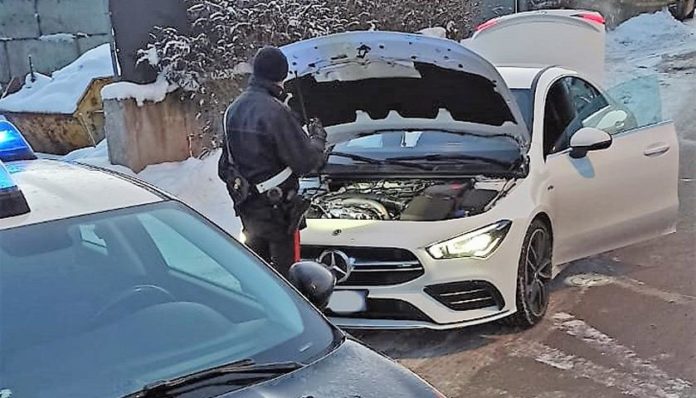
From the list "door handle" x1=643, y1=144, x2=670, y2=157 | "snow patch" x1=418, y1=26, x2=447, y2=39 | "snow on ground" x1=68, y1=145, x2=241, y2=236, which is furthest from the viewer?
"snow patch" x1=418, y1=26, x2=447, y2=39

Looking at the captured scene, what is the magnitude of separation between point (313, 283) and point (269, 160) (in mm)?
1824

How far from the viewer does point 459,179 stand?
5.70 meters

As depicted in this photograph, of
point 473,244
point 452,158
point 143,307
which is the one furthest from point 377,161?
point 143,307

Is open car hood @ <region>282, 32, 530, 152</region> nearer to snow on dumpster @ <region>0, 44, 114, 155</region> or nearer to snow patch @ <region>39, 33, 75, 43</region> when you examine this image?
snow on dumpster @ <region>0, 44, 114, 155</region>

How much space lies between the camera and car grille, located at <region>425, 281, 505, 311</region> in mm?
4996

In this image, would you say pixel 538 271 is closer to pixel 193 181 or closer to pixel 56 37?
pixel 193 181

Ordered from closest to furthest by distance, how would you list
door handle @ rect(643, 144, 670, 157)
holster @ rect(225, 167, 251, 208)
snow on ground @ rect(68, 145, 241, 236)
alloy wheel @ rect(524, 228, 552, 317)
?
holster @ rect(225, 167, 251, 208)
alloy wheel @ rect(524, 228, 552, 317)
door handle @ rect(643, 144, 670, 157)
snow on ground @ rect(68, 145, 241, 236)

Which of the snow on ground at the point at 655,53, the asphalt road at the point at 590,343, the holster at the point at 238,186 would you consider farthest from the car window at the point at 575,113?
the snow on ground at the point at 655,53

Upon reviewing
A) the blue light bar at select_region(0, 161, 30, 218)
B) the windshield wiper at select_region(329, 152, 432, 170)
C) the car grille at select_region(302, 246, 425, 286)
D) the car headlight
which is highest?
the blue light bar at select_region(0, 161, 30, 218)

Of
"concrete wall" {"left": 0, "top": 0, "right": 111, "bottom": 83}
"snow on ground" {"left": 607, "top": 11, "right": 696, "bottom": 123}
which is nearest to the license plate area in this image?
"snow on ground" {"left": 607, "top": 11, "right": 696, "bottom": 123}

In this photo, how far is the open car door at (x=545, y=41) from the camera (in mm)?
8195

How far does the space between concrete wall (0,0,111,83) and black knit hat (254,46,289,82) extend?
330 inches

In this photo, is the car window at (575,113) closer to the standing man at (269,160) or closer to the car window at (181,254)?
the standing man at (269,160)

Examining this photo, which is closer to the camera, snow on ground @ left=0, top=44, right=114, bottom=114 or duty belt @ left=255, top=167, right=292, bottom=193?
duty belt @ left=255, top=167, right=292, bottom=193
